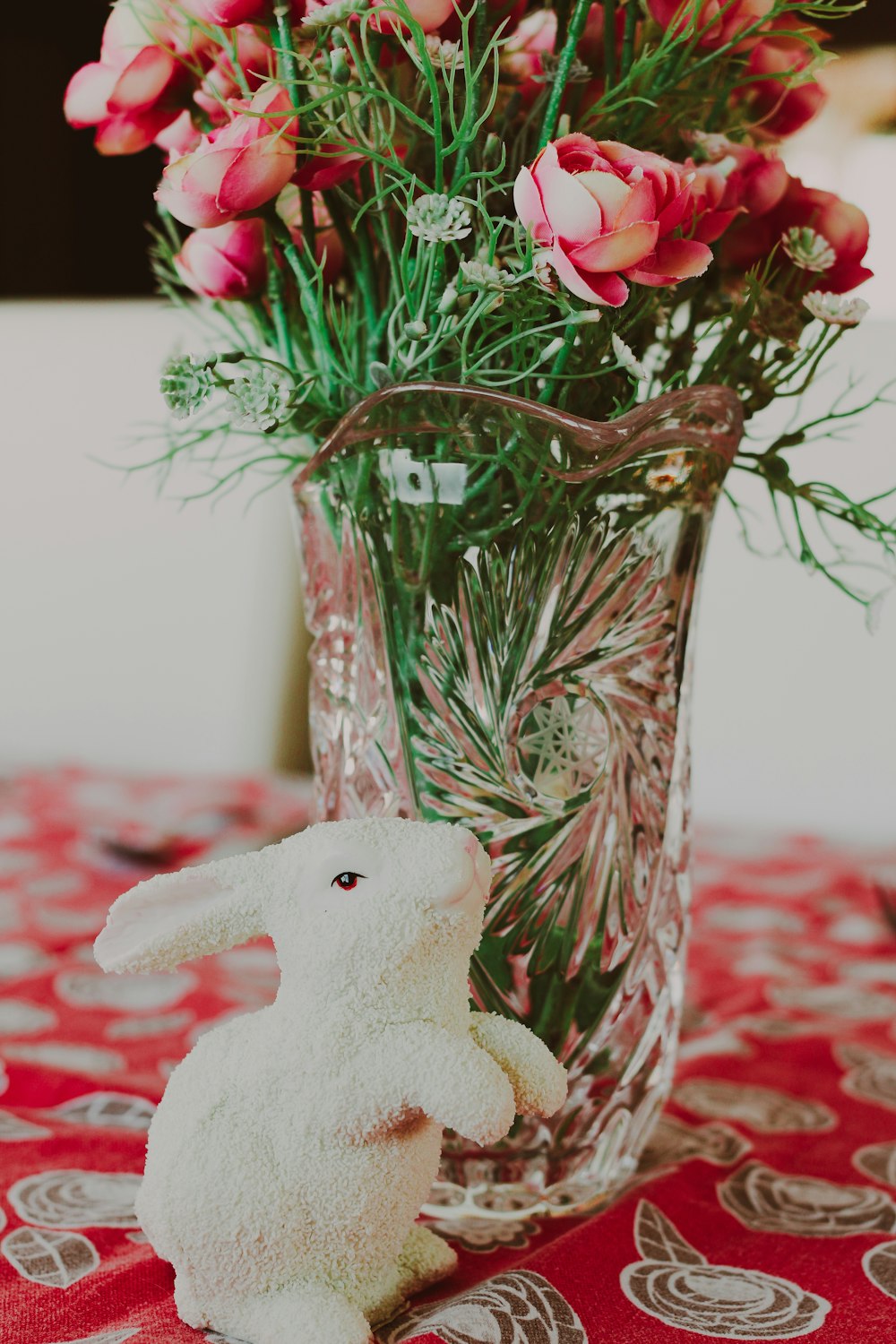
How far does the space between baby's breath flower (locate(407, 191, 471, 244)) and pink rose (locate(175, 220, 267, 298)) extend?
8 centimetres

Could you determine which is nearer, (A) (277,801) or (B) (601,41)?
(B) (601,41)

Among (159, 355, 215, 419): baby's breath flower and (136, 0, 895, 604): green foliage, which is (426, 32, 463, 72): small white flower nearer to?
(136, 0, 895, 604): green foliage

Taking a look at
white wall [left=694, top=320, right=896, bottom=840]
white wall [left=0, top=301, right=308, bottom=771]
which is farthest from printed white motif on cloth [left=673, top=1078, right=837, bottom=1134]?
white wall [left=0, top=301, right=308, bottom=771]

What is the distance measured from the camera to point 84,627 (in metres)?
1.70

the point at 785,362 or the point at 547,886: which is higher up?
the point at 785,362

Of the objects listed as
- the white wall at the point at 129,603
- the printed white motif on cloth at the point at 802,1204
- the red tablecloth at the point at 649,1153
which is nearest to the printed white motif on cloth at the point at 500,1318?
the red tablecloth at the point at 649,1153

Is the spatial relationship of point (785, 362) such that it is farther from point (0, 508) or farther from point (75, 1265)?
point (0, 508)

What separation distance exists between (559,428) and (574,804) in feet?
0.45

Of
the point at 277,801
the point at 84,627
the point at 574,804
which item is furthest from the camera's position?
the point at 84,627

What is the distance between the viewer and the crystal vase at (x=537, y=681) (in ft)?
1.36

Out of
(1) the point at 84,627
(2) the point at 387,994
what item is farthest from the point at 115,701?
(2) the point at 387,994

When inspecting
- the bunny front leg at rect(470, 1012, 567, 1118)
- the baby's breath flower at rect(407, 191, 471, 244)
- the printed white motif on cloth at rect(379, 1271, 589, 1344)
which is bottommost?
the printed white motif on cloth at rect(379, 1271, 589, 1344)

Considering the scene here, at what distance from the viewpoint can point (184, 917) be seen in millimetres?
352

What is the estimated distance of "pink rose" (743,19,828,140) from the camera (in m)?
0.45
